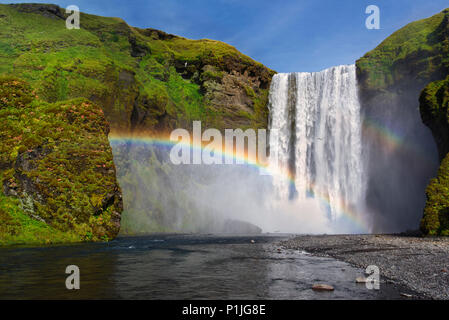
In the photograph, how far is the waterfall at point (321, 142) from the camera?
56.4m

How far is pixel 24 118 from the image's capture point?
3309 cm

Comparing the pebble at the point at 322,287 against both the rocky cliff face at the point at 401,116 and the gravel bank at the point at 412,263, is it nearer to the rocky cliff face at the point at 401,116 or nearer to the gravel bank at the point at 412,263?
the gravel bank at the point at 412,263

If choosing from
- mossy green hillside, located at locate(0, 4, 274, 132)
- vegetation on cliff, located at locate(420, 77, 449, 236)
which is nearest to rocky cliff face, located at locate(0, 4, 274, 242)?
mossy green hillside, located at locate(0, 4, 274, 132)

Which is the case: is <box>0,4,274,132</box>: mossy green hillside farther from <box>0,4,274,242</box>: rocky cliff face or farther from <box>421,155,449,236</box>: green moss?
<box>421,155,449,236</box>: green moss

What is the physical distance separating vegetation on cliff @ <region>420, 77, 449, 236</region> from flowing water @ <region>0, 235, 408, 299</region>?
51.7 ft

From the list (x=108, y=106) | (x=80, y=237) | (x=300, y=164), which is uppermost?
(x=108, y=106)

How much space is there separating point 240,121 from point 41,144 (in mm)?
43445

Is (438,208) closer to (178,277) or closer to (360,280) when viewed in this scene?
(360,280)

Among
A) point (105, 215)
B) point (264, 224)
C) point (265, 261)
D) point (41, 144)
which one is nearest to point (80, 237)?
point (105, 215)

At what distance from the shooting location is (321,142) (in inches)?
2350

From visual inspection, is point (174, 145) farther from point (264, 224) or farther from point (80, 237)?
point (80, 237)

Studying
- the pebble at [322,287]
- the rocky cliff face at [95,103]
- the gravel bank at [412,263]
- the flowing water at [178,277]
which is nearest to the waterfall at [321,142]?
the rocky cliff face at [95,103]

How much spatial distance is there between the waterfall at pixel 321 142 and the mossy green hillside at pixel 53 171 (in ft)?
123

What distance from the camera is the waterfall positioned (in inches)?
2221
